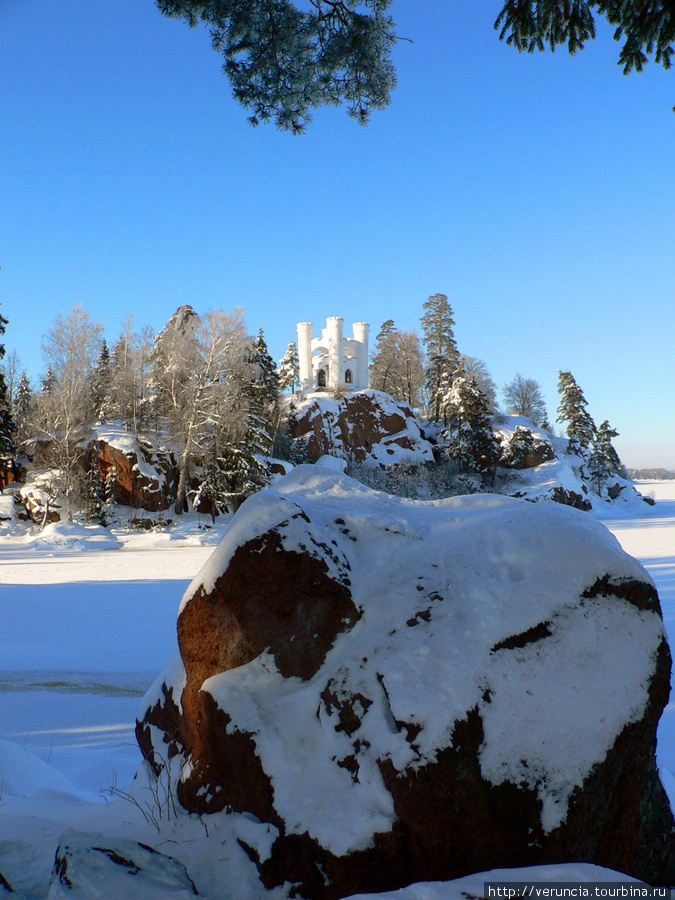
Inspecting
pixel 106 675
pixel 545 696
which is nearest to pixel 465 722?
pixel 545 696

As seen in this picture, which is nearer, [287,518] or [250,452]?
[287,518]

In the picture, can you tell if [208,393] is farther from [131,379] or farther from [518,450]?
[518,450]

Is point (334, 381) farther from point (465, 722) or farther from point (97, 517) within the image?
point (465, 722)

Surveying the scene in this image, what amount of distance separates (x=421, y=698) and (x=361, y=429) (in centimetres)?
4102

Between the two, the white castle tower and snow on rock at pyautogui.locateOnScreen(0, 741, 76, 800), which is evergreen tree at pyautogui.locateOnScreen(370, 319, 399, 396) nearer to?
the white castle tower

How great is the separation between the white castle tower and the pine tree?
2.46 feet

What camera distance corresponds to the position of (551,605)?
2840 mm

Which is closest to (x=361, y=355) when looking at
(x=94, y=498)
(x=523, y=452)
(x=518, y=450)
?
(x=518, y=450)

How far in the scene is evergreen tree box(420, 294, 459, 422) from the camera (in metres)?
48.8

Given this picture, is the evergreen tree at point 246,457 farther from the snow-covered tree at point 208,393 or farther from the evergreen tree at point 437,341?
the evergreen tree at point 437,341

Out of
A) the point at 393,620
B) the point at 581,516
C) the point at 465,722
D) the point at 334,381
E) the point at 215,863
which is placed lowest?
the point at 215,863

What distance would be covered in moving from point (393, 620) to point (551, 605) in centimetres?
82

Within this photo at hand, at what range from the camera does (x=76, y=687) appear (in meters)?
6.39

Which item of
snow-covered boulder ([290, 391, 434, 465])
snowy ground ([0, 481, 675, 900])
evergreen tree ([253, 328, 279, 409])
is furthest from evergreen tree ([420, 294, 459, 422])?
snowy ground ([0, 481, 675, 900])
